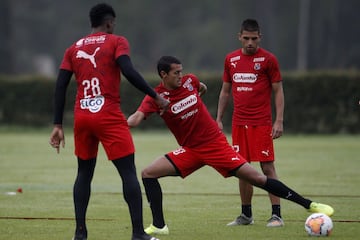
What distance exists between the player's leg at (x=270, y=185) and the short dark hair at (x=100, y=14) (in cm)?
222

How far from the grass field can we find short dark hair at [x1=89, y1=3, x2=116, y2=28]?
7.63 ft

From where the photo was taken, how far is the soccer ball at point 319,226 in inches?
376

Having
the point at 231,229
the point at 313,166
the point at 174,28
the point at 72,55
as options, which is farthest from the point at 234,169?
the point at 174,28

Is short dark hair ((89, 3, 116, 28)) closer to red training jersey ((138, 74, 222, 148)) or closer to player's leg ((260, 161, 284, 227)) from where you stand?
red training jersey ((138, 74, 222, 148))

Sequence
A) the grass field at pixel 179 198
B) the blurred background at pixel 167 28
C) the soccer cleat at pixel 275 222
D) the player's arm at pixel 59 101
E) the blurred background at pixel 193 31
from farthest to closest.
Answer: the blurred background at pixel 167 28
the blurred background at pixel 193 31
the soccer cleat at pixel 275 222
the grass field at pixel 179 198
the player's arm at pixel 59 101

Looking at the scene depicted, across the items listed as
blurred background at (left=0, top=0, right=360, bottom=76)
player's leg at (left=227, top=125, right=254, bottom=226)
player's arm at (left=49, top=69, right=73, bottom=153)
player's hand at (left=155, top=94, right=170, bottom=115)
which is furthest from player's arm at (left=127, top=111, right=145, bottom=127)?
blurred background at (left=0, top=0, right=360, bottom=76)

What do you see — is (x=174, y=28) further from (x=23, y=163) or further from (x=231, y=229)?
(x=231, y=229)

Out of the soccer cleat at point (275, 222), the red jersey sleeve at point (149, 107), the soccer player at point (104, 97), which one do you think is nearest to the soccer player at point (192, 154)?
the red jersey sleeve at point (149, 107)

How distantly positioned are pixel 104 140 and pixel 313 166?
38.4 ft

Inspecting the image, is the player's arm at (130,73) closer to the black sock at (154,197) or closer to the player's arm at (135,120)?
the player's arm at (135,120)

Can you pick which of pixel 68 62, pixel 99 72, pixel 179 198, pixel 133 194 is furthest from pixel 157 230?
pixel 179 198

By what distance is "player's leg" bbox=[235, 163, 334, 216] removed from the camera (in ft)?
32.1

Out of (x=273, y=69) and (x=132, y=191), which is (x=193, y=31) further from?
(x=132, y=191)

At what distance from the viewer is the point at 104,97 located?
8.91m
